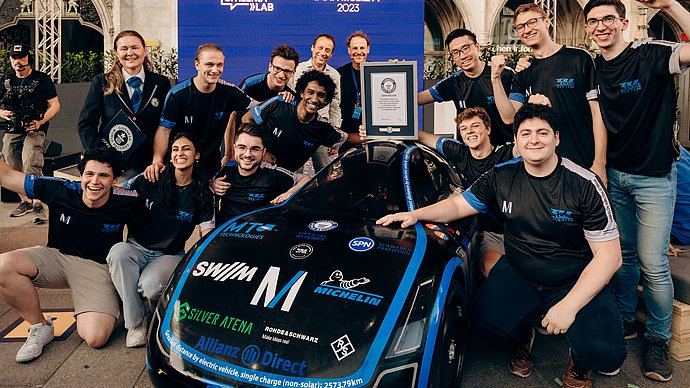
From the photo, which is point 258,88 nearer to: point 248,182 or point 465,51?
point 248,182

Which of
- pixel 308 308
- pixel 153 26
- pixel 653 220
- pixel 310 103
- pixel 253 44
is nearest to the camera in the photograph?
pixel 308 308

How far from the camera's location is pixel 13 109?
6.64 metres

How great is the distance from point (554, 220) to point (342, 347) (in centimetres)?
133

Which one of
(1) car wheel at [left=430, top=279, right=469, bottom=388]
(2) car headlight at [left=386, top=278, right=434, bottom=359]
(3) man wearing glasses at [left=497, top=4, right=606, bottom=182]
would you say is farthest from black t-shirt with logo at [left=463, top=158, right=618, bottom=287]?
(2) car headlight at [left=386, top=278, right=434, bottom=359]

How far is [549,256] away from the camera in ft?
9.46

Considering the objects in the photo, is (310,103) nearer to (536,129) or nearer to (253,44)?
(536,129)

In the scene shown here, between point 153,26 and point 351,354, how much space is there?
13258mm

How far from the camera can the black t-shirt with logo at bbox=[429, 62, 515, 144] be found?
177 inches

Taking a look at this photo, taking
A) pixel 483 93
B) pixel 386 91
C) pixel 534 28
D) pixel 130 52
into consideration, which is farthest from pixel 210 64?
pixel 534 28

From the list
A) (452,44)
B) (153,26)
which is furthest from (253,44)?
(452,44)

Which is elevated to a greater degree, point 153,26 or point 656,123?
point 153,26

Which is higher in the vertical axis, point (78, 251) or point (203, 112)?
point (203, 112)

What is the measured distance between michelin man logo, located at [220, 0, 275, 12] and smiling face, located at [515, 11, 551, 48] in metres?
7.42

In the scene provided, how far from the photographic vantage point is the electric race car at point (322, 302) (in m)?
2.18
